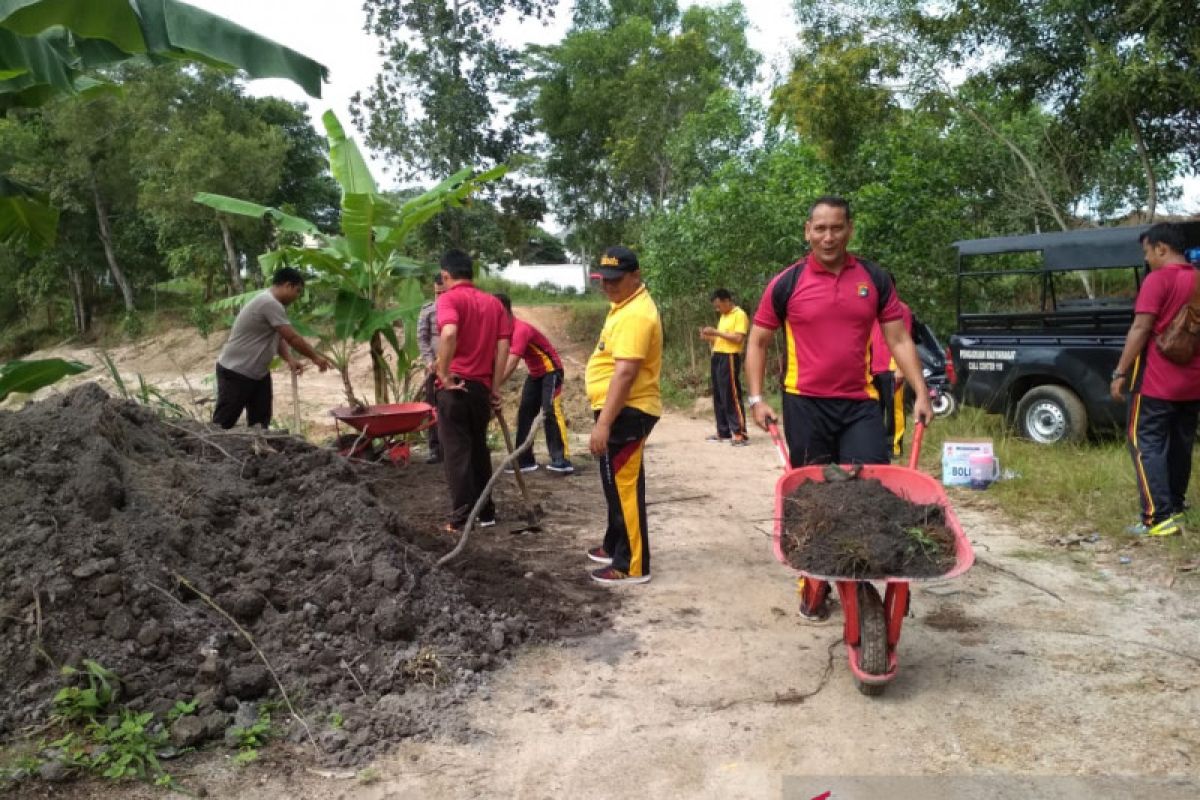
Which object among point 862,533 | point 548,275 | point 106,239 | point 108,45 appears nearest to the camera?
point 862,533

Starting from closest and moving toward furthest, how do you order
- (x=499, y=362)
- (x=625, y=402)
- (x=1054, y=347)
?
(x=625, y=402) → (x=499, y=362) → (x=1054, y=347)

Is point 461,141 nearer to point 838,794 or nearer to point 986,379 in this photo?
point 986,379

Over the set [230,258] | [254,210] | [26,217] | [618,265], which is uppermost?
[230,258]

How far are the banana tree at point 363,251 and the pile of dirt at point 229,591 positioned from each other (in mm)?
3328

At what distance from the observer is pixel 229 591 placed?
404 cm

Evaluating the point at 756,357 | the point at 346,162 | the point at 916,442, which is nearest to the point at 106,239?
the point at 346,162

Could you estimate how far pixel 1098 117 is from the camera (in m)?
8.97

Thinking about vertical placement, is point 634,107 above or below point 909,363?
above

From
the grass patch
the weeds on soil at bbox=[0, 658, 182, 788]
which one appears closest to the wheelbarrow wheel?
the weeds on soil at bbox=[0, 658, 182, 788]

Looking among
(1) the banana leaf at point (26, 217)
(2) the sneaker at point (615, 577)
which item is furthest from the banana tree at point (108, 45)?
(2) the sneaker at point (615, 577)

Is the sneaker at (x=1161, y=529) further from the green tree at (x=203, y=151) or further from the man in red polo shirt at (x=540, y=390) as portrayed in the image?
the green tree at (x=203, y=151)

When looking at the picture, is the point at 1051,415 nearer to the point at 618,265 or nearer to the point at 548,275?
the point at 618,265

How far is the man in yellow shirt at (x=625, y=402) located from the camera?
4.87m

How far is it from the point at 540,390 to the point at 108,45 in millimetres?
4777
